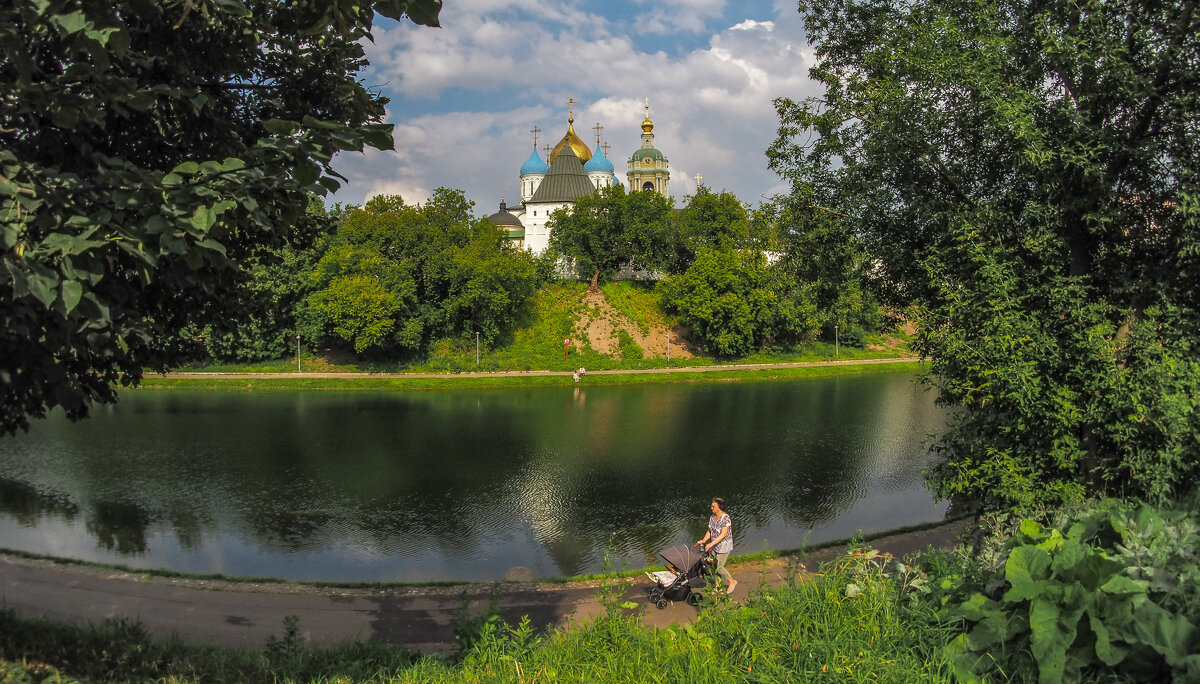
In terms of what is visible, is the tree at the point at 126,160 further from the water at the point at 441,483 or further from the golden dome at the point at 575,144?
the golden dome at the point at 575,144

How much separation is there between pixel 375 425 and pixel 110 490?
9.55 m

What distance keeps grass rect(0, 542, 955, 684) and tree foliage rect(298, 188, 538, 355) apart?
106 ft

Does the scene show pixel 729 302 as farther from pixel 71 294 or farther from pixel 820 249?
Answer: pixel 71 294

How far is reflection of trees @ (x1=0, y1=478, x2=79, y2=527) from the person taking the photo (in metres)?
15.4

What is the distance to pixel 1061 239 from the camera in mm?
7562

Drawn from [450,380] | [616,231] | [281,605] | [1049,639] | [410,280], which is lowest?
[281,605]

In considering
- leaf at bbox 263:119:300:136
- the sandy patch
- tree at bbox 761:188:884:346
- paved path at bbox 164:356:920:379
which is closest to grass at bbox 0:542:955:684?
leaf at bbox 263:119:300:136

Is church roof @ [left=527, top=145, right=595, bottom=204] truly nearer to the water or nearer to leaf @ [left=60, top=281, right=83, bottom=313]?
the water

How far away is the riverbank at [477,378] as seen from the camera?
3541 centimetres

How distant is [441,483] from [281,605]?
8.96 m

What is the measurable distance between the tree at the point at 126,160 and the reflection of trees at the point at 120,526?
10.1 m

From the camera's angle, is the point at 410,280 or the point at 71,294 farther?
the point at 410,280

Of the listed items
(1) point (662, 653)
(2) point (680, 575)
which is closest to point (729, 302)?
(2) point (680, 575)

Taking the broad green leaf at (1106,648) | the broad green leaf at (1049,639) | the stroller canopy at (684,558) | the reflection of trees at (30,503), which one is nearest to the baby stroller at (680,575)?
the stroller canopy at (684,558)
